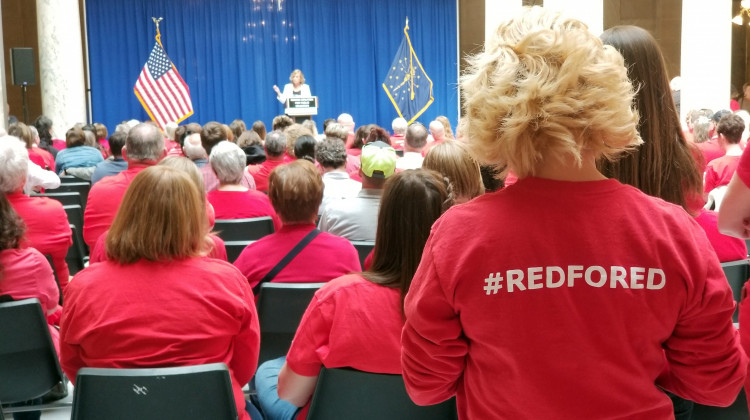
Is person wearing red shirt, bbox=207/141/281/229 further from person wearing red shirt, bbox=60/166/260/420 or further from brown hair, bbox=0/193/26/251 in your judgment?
person wearing red shirt, bbox=60/166/260/420

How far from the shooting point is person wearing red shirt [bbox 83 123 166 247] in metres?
5.07

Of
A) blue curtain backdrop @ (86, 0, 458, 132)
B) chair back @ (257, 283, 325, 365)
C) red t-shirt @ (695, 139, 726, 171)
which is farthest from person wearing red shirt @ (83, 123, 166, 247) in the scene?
blue curtain backdrop @ (86, 0, 458, 132)

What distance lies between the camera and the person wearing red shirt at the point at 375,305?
86.6 inches

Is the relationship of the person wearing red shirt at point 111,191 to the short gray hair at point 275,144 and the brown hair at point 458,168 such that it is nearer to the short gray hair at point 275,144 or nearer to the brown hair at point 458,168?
the short gray hair at point 275,144

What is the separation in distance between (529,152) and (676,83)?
36.4 feet

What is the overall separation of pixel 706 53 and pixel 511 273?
10.5 m

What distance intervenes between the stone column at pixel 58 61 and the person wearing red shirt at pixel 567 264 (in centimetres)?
1235

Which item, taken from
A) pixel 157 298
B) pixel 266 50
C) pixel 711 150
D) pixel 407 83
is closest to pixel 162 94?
pixel 266 50

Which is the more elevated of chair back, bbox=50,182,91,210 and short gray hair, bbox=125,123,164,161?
short gray hair, bbox=125,123,164,161

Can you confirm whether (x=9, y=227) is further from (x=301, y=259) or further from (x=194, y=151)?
(x=194, y=151)

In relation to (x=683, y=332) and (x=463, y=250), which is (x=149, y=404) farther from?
(x=683, y=332)

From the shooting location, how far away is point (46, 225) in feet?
14.2

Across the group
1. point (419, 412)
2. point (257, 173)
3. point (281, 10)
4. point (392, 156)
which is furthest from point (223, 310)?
point (281, 10)

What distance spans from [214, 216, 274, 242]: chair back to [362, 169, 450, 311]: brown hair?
2447 mm
